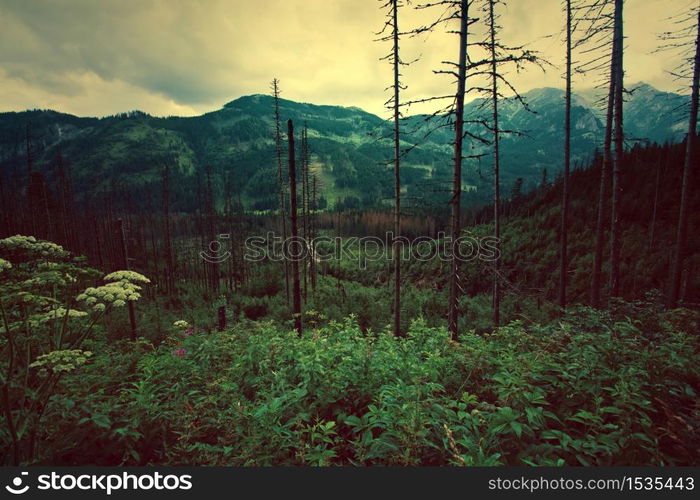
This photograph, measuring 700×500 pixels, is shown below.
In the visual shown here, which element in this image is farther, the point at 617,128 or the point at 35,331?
the point at 617,128

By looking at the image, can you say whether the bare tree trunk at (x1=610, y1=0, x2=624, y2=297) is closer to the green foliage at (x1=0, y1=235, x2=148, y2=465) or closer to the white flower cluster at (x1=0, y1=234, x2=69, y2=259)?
the green foliage at (x1=0, y1=235, x2=148, y2=465)

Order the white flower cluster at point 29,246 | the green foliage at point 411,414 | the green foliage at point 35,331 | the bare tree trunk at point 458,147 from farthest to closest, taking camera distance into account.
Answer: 1. the bare tree trunk at point 458,147
2. the white flower cluster at point 29,246
3. the green foliage at point 35,331
4. the green foliage at point 411,414

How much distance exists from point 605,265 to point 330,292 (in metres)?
20.5

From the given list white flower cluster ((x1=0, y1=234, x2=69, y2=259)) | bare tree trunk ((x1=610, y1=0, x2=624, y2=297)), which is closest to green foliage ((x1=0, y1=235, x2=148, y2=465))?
white flower cluster ((x1=0, y1=234, x2=69, y2=259))

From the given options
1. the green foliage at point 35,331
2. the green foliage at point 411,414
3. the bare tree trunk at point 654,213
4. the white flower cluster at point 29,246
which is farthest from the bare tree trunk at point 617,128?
the white flower cluster at point 29,246

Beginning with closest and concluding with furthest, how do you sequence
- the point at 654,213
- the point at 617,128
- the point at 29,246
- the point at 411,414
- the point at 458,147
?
the point at 411,414, the point at 29,246, the point at 458,147, the point at 617,128, the point at 654,213

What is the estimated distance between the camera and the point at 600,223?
11852 millimetres

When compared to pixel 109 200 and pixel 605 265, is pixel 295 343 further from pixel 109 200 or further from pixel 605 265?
pixel 109 200

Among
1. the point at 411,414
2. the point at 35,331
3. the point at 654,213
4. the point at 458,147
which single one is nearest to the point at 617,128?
the point at 458,147

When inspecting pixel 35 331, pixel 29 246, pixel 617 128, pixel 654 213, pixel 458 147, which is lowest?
pixel 35 331

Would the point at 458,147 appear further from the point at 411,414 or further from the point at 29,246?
the point at 29,246

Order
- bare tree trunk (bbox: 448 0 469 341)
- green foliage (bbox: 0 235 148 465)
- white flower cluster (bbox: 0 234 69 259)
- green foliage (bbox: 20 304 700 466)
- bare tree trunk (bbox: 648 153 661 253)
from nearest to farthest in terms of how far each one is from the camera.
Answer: green foliage (bbox: 20 304 700 466) → green foliage (bbox: 0 235 148 465) → white flower cluster (bbox: 0 234 69 259) → bare tree trunk (bbox: 448 0 469 341) → bare tree trunk (bbox: 648 153 661 253)

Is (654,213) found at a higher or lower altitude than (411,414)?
higher

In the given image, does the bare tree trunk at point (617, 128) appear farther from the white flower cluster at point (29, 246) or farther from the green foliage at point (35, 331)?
the white flower cluster at point (29, 246)
